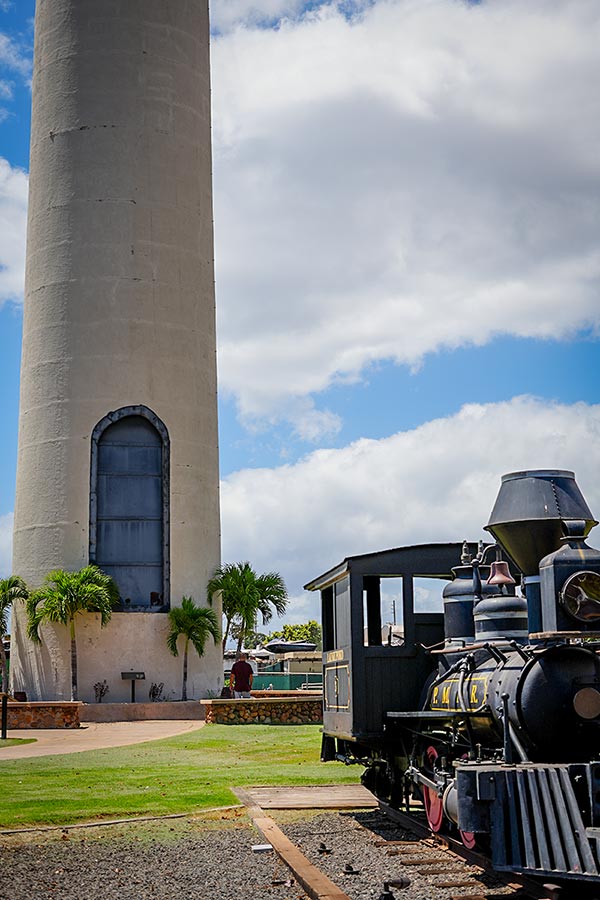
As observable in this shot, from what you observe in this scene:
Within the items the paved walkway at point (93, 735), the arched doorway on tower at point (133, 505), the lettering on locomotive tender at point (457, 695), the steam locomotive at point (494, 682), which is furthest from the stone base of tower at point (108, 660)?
the lettering on locomotive tender at point (457, 695)

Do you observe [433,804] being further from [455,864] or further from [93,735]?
[93,735]

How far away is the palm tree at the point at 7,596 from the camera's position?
2994 cm

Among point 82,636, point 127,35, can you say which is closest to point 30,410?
point 82,636

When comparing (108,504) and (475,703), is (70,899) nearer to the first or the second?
(475,703)

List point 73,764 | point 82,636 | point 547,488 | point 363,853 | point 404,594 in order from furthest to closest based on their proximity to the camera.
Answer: point 82,636
point 73,764
point 404,594
point 363,853
point 547,488

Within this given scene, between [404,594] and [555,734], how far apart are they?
3.82m

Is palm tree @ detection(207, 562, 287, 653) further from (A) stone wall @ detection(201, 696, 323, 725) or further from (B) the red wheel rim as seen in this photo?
(B) the red wheel rim

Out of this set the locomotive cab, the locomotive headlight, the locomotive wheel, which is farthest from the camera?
the locomotive cab

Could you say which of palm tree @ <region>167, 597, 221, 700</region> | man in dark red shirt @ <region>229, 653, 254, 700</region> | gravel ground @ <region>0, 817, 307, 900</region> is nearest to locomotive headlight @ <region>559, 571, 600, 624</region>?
gravel ground @ <region>0, 817, 307, 900</region>

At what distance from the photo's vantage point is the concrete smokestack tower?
30203 millimetres

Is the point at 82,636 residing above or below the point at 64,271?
below

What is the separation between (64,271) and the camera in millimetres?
30750

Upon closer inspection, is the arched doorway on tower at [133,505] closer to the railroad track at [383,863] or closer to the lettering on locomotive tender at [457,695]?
the railroad track at [383,863]

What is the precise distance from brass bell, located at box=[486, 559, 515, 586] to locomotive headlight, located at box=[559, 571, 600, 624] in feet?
5.61
